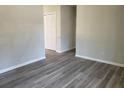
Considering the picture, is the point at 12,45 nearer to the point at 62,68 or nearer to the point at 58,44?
the point at 62,68

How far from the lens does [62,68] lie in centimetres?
444

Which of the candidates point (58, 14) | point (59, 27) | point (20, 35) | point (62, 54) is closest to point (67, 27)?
point (59, 27)

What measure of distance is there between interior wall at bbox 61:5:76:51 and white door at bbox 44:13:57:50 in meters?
0.40

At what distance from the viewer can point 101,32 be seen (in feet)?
15.7

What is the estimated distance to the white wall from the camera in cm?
396

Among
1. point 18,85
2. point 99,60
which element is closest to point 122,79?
point 99,60

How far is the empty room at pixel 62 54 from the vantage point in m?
3.62

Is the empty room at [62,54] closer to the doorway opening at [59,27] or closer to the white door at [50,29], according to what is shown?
the doorway opening at [59,27]

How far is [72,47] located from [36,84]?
3.76 m

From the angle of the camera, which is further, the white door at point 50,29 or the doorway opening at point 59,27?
the white door at point 50,29

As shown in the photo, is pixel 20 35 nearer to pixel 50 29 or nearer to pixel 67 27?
pixel 50 29

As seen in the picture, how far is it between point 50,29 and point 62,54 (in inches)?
52.6

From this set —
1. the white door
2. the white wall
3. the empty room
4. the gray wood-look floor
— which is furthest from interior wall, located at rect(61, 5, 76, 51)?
the gray wood-look floor

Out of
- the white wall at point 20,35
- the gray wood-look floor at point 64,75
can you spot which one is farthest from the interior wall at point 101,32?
the white wall at point 20,35
